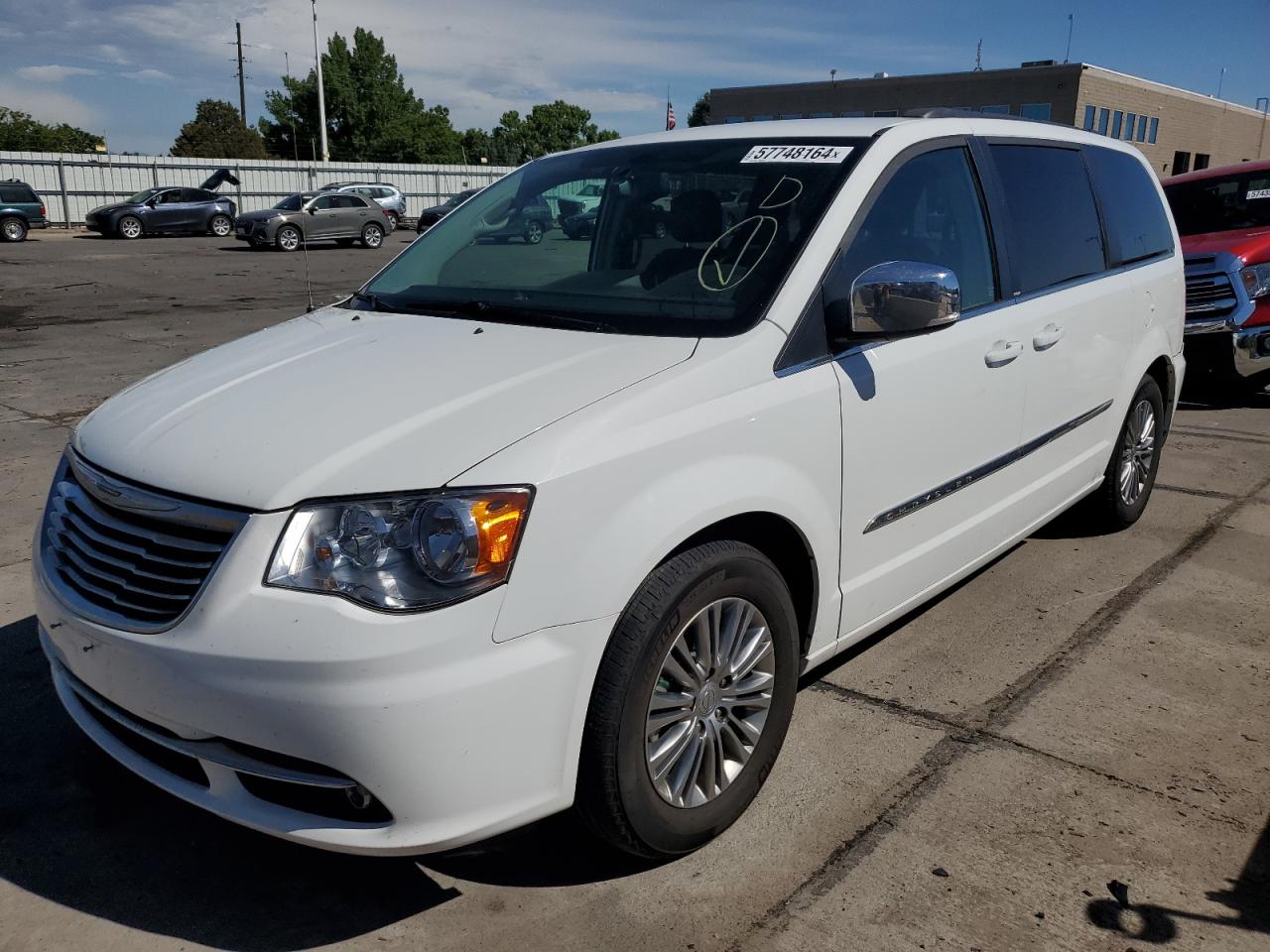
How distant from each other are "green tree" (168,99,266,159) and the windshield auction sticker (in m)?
73.8

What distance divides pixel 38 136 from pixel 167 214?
66.8m

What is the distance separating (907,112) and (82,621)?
10.1ft

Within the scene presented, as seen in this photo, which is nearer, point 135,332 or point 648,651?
point 648,651

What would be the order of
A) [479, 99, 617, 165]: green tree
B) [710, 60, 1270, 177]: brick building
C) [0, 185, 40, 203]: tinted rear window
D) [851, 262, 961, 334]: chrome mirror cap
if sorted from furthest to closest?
[479, 99, 617, 165]: green tree < [710, 60, 1270, 177]: brick building < [0, 185, 40, 203]: tinted rear window < [851, 262, 961, 334]: chrome mirror cap

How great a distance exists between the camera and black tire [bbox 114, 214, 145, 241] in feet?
104

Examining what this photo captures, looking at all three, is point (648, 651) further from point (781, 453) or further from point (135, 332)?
point (135, 332)

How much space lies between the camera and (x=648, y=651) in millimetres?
2482

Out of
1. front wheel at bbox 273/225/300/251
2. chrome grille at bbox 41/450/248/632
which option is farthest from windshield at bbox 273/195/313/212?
chrome grille at bbox 41/450/248/632

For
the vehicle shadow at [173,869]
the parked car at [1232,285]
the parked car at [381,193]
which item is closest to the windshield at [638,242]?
the vehicle shadow at [173,869]

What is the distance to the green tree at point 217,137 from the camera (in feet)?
238

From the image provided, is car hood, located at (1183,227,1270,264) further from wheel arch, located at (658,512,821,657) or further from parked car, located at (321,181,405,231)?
parked car, located at (321,181,405,231)

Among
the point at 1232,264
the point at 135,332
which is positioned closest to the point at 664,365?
the point at 1232,264

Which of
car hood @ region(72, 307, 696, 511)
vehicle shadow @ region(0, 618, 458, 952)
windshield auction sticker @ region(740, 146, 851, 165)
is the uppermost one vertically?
windshield auction sticker @ region(740, 146, 851, 165)

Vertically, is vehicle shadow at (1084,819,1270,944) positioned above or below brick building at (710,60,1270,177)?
below
